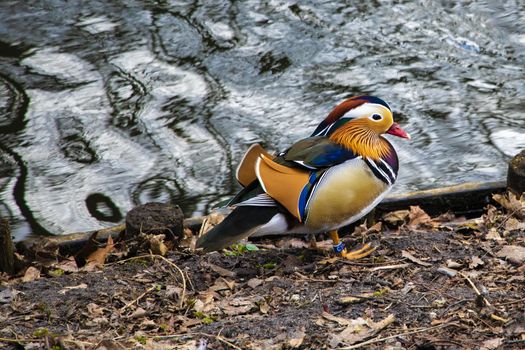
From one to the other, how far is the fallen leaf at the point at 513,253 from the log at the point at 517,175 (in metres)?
0.69

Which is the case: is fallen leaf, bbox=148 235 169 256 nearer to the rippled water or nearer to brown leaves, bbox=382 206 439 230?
the rippled water

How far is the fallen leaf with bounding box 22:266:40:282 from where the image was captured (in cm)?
452

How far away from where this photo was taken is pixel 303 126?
695 centimetres

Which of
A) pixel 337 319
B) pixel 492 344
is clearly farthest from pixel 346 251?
pixel 492 344

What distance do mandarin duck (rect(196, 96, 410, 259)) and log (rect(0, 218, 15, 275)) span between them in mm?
953

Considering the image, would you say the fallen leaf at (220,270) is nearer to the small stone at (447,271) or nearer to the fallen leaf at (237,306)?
the fallen leaf at (237,306)

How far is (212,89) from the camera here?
767 cm

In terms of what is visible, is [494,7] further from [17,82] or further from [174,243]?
[174,243]

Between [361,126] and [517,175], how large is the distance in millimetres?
1009

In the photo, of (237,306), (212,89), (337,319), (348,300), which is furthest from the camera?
(212,89)

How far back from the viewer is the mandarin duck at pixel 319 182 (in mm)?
4297

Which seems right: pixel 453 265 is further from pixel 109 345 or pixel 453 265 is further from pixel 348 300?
pixel 109 345

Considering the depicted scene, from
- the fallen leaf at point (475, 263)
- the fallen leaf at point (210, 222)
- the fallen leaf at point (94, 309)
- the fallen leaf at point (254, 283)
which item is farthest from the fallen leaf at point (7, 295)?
the fallen leaf at point (475, 263)

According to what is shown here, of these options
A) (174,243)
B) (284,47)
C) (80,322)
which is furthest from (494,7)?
(80,322)
